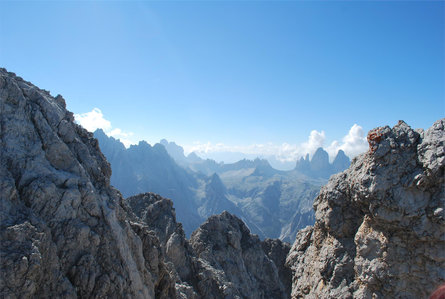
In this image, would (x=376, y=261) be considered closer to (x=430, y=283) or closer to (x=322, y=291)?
(x=430, y=283)

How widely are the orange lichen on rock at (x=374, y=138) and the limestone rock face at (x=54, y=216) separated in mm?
16613

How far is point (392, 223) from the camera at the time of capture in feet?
48.4

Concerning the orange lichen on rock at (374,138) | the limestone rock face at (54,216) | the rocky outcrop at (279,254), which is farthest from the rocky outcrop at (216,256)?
the orange lichen on rock at (374,138)

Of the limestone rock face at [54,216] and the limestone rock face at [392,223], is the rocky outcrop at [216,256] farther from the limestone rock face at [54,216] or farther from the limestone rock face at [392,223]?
the limestone rock face at [392,223]

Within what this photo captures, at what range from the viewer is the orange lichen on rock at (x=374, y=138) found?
15.9m

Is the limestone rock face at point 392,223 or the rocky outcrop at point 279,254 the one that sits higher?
the rocky outcrop at point 279,254

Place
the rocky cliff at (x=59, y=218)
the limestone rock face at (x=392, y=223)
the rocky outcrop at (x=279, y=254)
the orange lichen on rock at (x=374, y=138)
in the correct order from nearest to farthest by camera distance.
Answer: the limestone rock face at (x=392, y=223)
the rocky cliff at (x=59, y=218)
the orange lichen on rock at (x=374, y=138)
the rocky outcrop at (x=279, y=254)

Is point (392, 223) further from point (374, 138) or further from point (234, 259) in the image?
point (234, 259)

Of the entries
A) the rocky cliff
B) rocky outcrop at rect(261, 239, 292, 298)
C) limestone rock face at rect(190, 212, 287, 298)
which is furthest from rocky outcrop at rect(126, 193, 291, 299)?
the rocky cliff

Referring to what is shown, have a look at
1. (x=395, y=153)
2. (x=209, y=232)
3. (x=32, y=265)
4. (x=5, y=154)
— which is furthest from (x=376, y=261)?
(x=209, y=232)

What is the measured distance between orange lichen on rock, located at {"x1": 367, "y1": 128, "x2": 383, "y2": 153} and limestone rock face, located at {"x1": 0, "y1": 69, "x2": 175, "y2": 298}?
54.5 ft

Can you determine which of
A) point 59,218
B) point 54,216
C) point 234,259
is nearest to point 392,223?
point 59,218

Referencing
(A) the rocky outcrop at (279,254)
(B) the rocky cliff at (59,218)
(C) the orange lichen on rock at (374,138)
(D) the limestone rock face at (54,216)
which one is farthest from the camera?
(A) the rocky outcrop at (279,254)

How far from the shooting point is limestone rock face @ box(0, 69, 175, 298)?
13.8 metres
